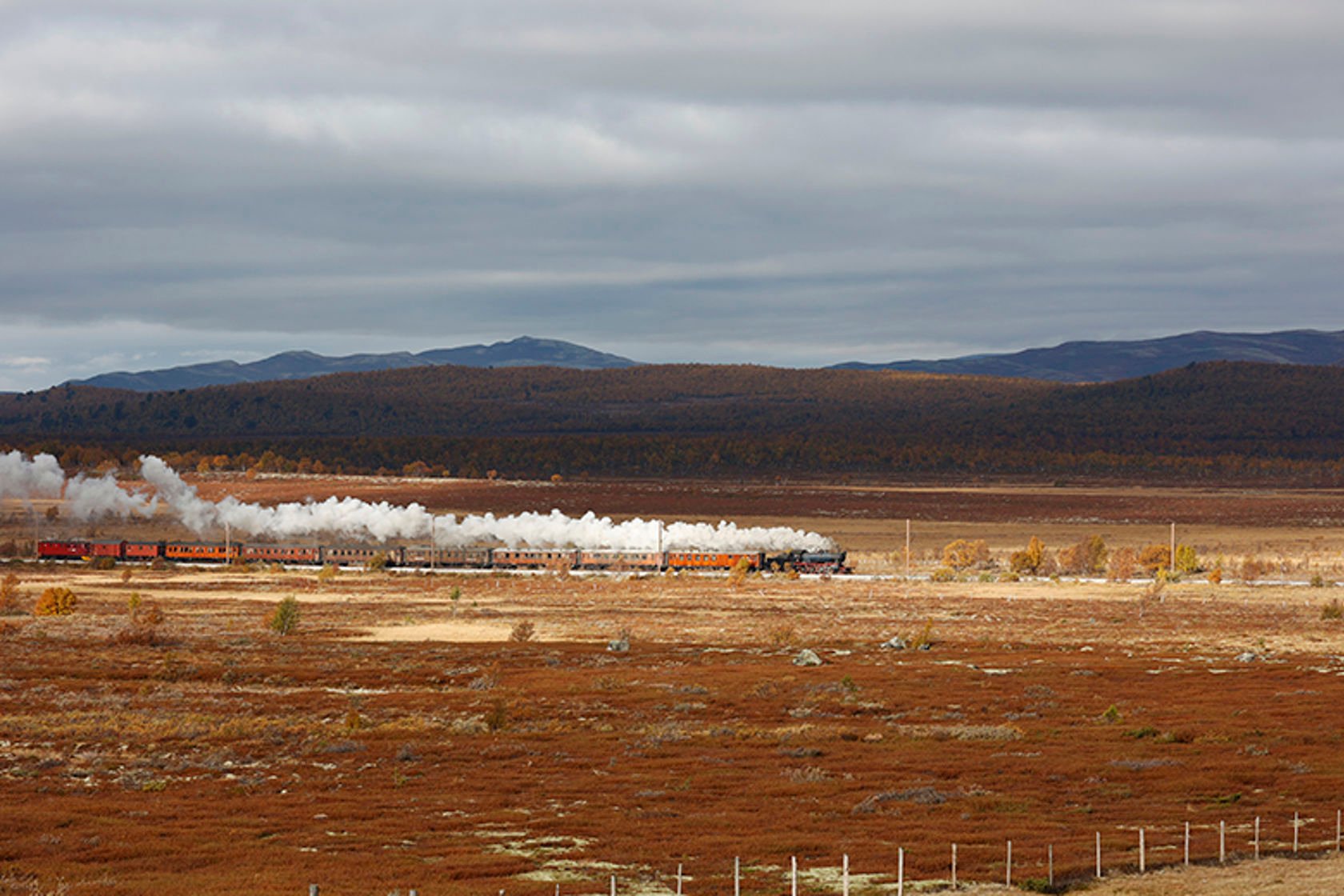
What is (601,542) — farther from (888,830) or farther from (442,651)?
(888,830)

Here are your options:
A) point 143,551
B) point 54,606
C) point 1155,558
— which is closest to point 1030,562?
point 1155,558

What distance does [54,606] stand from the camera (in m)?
81.5

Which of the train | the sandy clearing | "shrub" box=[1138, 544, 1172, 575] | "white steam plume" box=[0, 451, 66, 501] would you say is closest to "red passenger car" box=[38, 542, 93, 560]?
the train

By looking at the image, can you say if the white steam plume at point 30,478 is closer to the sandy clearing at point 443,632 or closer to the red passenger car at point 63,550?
the red passenger car at point 63,550

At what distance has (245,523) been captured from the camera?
470 ft

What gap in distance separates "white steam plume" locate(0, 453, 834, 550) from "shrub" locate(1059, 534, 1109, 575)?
744 inches

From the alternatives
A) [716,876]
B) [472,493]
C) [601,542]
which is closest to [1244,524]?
[601,542]

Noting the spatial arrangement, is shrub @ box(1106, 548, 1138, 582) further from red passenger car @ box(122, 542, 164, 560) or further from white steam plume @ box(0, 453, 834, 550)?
red passenger car @ box(122, 542, 164, 560)

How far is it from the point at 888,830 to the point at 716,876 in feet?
18.7

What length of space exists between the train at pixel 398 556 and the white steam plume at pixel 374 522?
3.61 ft

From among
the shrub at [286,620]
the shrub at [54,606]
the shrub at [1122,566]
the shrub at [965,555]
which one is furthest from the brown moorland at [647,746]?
the shrub at [965,555]

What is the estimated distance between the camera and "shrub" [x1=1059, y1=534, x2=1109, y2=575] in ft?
391

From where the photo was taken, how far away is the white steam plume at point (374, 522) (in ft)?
404

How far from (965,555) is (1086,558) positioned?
9417 mm
